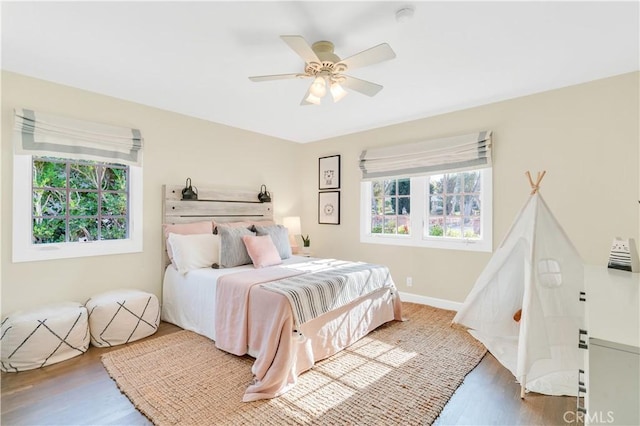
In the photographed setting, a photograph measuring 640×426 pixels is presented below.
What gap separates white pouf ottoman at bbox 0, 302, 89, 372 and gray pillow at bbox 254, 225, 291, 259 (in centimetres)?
185

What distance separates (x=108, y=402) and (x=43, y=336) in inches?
36.7

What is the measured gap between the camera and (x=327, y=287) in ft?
8.23

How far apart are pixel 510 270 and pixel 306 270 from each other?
72.0 inches

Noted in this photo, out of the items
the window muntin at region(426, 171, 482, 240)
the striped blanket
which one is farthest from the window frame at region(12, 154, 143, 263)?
the window muntin at region(426, 171, 482, 240)

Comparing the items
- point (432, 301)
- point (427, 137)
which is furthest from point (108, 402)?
point (427, 137)

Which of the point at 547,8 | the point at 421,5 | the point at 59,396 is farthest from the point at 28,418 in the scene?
the point at 547,8

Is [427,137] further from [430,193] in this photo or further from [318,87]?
[318,87]

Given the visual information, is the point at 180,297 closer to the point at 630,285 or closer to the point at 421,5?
the point at 421,5

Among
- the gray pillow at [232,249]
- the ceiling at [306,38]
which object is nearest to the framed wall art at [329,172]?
the ceiling at [306,38]

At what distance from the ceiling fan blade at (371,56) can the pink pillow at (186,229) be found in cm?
253

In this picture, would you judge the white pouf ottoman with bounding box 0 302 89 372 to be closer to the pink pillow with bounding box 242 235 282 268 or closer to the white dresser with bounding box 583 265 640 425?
the pink pillow with bounding box 242 235 282 268

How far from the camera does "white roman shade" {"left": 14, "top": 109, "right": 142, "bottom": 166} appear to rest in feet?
8.70

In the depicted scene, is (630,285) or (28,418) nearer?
(630,285)

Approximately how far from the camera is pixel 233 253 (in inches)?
130
